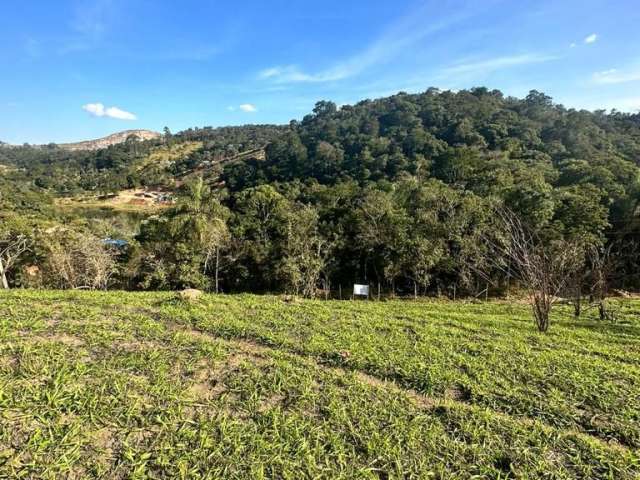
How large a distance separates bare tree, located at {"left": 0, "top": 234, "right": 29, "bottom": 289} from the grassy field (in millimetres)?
11353

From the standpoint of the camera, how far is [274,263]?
1533 cm

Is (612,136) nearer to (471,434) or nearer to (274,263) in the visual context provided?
(274,263)

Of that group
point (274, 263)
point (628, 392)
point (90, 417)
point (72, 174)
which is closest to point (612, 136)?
point (274, 263)

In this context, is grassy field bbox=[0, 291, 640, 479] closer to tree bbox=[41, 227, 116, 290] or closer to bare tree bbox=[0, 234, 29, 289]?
tree bbox=[41, 227, 116, 290]

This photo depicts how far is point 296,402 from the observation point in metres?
3.13

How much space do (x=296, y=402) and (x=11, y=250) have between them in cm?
1753

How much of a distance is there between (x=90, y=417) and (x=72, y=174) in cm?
8952

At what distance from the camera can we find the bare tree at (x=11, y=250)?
13.7 metres

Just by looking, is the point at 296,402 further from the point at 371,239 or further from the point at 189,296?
the point at 371,239

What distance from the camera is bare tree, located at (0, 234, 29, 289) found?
45.0ft

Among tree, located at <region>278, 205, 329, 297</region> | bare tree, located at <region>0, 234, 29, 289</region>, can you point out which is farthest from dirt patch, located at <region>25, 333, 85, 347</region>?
bare tree, located at <region>0, 234, 29, 289</region>

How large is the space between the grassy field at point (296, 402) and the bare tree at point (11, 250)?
37.2ft

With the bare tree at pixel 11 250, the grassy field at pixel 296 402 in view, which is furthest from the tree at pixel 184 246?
the grassy field at pixel 296 402

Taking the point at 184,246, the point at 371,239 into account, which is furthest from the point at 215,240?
the point at 371,239
